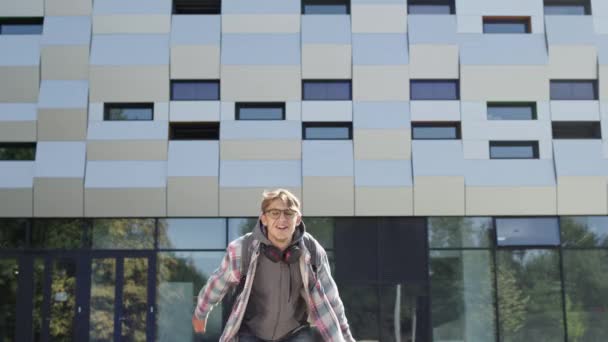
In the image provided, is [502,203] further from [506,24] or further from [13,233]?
[13,233]

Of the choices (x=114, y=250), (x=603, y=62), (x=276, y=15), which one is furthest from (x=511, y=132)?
(x=114, y=250)

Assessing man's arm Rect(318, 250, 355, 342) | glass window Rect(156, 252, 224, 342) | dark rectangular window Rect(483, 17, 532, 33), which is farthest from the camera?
dark rectangular window Rect(483, 17, 532, 33)

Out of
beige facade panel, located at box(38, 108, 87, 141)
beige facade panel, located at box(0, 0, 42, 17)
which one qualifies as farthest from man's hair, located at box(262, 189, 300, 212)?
beige facade panel, located at box(0, 0, 42, 17)

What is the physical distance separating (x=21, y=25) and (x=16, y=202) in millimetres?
4057

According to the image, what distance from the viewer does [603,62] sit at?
17594mm

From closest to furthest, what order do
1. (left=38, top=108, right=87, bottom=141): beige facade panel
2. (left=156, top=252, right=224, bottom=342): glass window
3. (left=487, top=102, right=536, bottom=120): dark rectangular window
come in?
(left=156, top=252, right=224, bottom=342): glass window, (left=38, top=108, right=87, bottom=141): beige facade panel, (left=487, top=102, right=536, bottom=120): dark rectangular window

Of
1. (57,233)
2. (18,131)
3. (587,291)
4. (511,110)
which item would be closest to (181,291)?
(57,233)

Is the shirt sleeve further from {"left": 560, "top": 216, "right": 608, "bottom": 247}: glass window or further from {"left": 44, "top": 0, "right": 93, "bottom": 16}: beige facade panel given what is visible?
{"left": 44, "top": 0, "right": 93, "bottom": 16}: beige facade panel

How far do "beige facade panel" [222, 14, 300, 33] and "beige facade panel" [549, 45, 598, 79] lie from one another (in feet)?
18.5

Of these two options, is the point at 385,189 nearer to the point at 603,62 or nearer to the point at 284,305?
the point at 603,62

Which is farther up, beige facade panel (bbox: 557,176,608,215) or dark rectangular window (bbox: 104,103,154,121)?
dark rectangular window (bbox: 104,103,154,121)

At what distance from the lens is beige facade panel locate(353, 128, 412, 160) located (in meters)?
17.0

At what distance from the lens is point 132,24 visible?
1761 centimetres

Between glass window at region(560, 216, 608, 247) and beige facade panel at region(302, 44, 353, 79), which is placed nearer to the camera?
glass window at region(560, 216, 608, 247)
